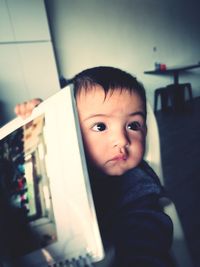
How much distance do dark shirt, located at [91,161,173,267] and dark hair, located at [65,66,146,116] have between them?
0.64ft

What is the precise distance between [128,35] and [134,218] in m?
3.44

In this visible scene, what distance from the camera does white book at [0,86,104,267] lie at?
26 centimetres

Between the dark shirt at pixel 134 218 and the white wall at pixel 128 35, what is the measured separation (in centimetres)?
254

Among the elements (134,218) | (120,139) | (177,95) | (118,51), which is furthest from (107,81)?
(177,95)

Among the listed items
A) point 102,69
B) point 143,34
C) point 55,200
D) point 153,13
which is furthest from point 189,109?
point 55,200

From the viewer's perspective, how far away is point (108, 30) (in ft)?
10.6

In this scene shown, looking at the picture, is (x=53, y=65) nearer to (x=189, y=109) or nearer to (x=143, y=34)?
(x=143, y=34)

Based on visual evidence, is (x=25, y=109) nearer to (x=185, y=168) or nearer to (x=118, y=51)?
(x=185, y=168)

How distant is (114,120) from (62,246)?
28 centimetres

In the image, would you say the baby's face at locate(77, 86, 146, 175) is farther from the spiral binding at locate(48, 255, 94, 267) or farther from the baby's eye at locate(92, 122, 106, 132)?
the spiral binding at locate(48, 255, 94, 267)

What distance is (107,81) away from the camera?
0.51 metres

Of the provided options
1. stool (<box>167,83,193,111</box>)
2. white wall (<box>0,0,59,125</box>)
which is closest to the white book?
white wall (<box>0,0,59,125</box>)

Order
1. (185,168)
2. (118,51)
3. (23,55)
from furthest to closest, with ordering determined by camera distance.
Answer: (118,51), (23,55), (185,168)

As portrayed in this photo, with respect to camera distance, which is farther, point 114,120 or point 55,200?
point 114,120
